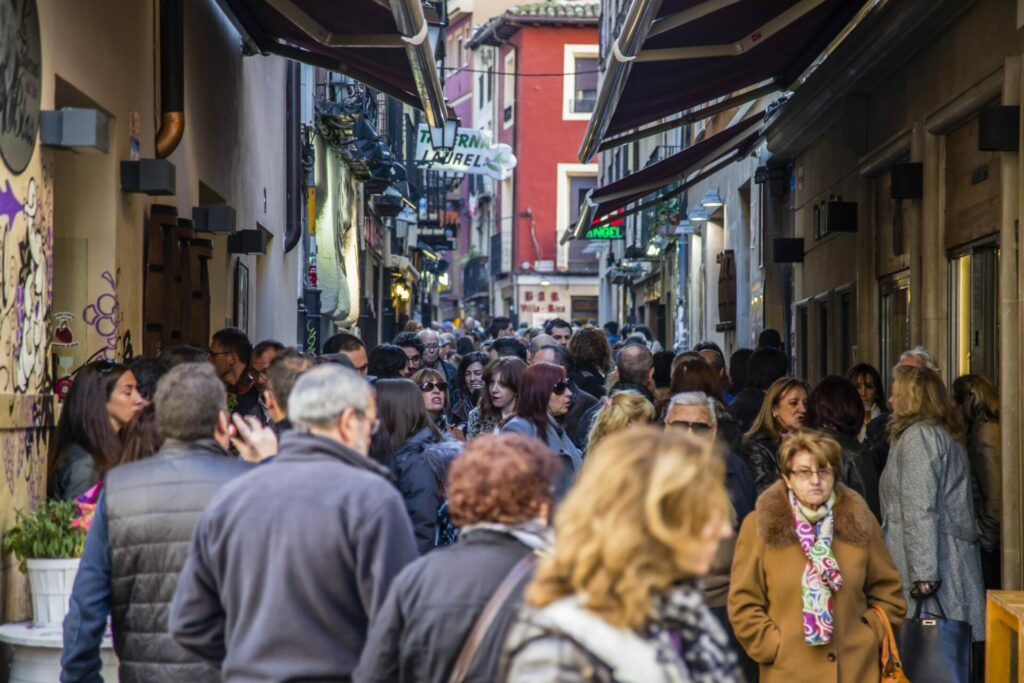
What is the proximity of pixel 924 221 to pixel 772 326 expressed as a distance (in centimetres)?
805

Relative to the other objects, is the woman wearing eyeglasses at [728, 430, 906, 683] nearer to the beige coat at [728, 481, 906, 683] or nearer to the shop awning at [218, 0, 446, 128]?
the beige coat at [728, 481, 906, 683]

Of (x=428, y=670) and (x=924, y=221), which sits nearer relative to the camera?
(x=428, y=670)

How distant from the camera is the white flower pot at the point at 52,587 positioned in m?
6.52

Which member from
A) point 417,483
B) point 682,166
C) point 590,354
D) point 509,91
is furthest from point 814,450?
point 509,91

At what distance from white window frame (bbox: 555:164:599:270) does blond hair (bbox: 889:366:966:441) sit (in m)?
51.4

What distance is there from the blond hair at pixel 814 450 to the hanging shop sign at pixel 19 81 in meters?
3.45

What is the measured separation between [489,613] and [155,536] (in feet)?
5.92

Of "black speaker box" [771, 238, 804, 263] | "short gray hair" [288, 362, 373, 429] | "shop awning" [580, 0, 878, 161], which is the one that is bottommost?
"short gray hair" [288, 362, 373, 429]

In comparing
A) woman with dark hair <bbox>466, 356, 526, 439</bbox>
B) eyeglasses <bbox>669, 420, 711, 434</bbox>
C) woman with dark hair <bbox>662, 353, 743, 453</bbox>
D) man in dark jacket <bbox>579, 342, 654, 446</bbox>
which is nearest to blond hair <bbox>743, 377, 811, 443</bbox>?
eyeglasses <bbox>669, 420, 711, 434</bbox>

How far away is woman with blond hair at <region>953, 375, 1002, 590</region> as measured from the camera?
9625 millimetres

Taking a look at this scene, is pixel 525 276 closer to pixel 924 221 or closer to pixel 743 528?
pixel 924 221

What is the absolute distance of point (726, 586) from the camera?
24.5 feet

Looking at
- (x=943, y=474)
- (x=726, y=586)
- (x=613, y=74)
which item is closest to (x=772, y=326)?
(x=613, y=74)

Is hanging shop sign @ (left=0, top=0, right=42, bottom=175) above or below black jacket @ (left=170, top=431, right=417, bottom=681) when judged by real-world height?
above
